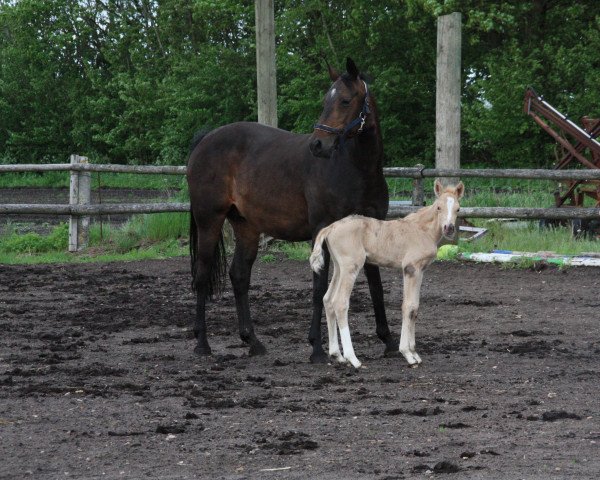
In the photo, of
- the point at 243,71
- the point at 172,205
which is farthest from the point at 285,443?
the point at 243,71

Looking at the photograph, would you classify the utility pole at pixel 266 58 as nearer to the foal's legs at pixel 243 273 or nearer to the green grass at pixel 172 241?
the green grass at pixel 172 241

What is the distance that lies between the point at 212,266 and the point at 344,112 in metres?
2.02

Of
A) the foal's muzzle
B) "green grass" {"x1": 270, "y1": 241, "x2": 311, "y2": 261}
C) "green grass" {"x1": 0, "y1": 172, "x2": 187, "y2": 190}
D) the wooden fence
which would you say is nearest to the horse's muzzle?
the foal's muzzle

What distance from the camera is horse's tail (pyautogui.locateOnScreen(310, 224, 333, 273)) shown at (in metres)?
7.64

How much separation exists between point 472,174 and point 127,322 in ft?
20.4

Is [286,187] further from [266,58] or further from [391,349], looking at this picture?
[266,58]

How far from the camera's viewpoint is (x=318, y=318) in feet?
26.1

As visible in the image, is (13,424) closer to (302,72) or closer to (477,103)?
(477,103)

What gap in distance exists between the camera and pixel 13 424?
595cm

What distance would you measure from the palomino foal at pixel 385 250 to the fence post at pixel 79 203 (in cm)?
905

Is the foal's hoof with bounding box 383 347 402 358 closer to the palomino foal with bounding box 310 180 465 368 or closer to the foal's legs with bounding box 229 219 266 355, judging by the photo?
the palomino foal with bounding box 310 180 465 368

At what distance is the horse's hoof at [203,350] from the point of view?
8.46m

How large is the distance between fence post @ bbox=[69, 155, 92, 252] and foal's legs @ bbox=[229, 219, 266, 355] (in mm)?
7489

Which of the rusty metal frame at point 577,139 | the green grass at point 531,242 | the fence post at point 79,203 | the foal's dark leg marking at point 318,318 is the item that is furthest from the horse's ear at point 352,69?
the rusty metal frame at point 577,139
